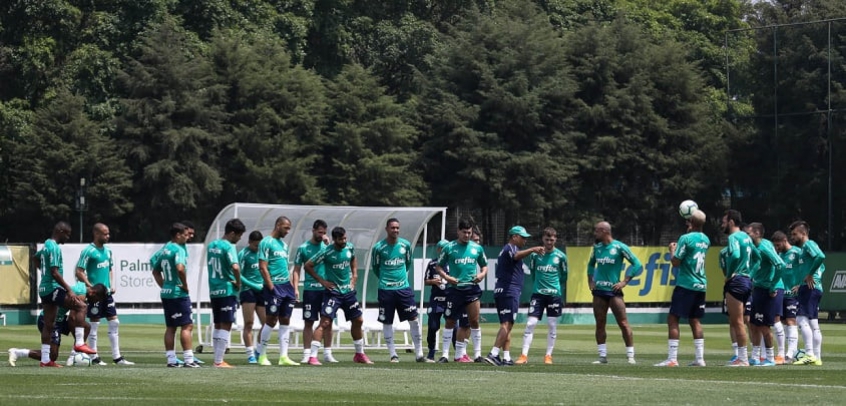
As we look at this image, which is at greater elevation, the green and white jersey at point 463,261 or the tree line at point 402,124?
the tree line at point 402,124

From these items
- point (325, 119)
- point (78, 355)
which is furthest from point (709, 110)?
point (78, 355)

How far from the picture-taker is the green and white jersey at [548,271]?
79.5 feet

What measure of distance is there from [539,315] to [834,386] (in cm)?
750

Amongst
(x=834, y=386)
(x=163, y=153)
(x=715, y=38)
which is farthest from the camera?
(x=715, y=38)

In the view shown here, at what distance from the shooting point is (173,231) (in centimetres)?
2109

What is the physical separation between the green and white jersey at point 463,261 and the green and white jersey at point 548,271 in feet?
3.45

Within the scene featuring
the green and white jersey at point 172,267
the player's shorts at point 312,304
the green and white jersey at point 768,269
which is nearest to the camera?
the green and white jersey at point 172,267

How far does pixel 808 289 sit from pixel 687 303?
10.8 ft

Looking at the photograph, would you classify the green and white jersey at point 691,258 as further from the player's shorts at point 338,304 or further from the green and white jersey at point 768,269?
the player's shorts at point 338,304

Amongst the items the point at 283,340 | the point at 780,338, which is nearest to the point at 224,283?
the point at 283,340

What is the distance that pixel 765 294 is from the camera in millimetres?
22625

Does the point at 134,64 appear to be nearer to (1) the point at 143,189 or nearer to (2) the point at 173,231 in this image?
(1) the point at 143,189

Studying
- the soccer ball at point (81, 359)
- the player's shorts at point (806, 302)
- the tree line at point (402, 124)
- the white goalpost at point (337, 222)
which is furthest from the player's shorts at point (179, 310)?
the tree line at point (402, 124)

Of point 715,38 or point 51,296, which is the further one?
point 715,38
